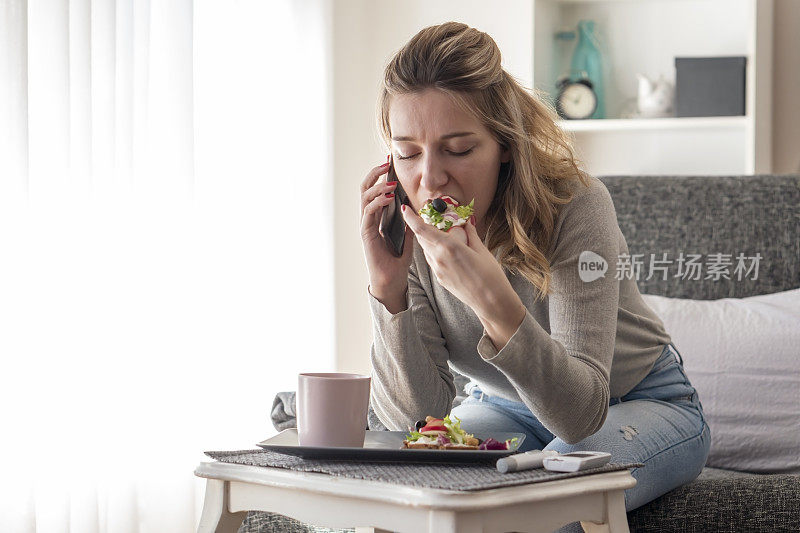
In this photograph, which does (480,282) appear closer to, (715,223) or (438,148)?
(438,148)

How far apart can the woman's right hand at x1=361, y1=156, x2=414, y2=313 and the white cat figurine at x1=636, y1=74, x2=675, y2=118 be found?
1.79m

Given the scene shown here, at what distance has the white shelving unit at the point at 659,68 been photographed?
295cm

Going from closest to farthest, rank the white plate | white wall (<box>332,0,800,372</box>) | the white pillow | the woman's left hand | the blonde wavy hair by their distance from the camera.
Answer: the white plate < the woman's left hand < the blonde wavy hair < the white pillow < white wall (<box>332,0,800,372</box>)

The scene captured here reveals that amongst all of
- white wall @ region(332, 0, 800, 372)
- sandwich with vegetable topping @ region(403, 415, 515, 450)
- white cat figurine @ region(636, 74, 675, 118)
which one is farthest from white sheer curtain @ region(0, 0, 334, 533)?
sandwich with vegetable topping @ region(403, 415, 515, 450)

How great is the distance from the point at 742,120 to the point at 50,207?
1.95 m

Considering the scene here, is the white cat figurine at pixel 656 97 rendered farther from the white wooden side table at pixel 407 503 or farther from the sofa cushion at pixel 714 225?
the white wooden side table at pixel 407 503

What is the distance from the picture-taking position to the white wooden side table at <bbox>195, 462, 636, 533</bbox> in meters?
0.89

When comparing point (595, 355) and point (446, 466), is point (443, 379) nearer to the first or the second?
point (595, 355)

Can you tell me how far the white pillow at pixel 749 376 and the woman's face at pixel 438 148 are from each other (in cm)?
83

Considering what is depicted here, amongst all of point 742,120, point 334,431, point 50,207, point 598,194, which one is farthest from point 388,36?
point 334,431

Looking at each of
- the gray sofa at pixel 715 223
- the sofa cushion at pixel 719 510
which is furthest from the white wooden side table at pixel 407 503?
the gray sofa at pixel 715 223

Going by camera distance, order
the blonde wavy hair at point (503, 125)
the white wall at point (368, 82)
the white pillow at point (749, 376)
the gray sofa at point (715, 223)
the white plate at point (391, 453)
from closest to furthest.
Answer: the white plate at point (391, 453), the blonde wavy hair at point (503, 125), the white pillow at point (749, 376), the gray sofa at point (715, 223), the white wall at point (368, 82)

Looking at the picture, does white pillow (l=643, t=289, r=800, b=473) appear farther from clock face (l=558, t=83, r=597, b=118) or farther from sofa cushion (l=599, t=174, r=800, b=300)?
clock face (l=558, t=83, r=597, b=118)

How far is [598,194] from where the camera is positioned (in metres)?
1.51
